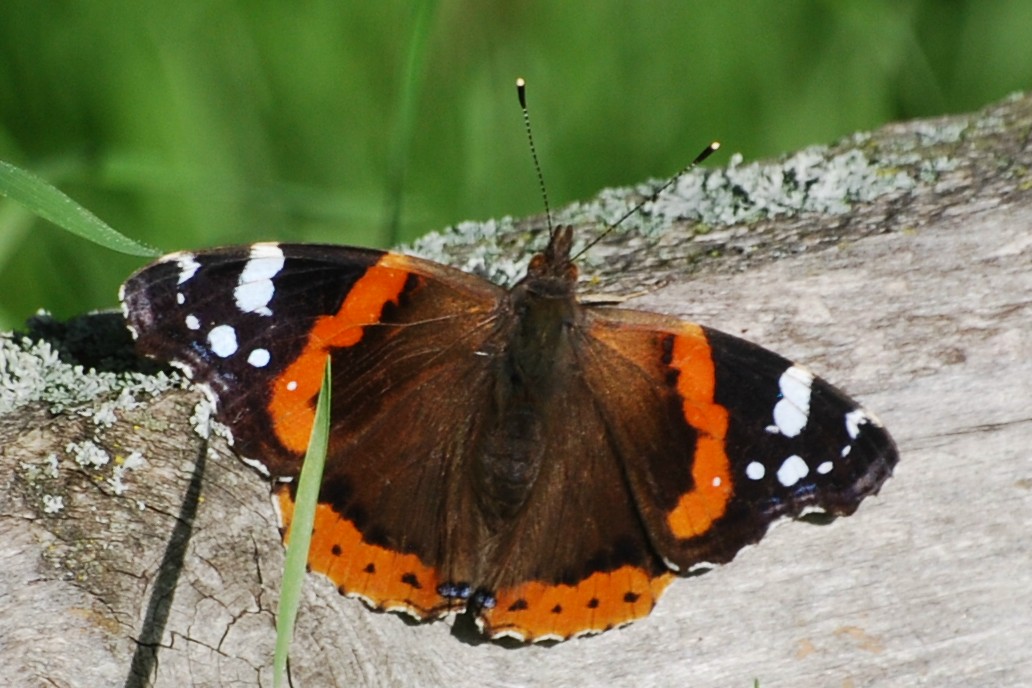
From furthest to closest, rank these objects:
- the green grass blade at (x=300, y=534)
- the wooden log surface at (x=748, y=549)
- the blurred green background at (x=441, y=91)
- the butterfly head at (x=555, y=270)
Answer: the blurred green background at (x=441, y=91), the butterfly head at (x=555, y=270), the wooden log surface at (x=748, y=549), the green grass blade at (x=300, y=534)

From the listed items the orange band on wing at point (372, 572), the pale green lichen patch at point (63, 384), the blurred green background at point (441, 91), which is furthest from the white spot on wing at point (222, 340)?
the blurred green background at point (441, 91)

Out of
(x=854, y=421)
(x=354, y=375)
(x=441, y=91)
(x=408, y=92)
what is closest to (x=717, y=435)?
(x=854, y=421)

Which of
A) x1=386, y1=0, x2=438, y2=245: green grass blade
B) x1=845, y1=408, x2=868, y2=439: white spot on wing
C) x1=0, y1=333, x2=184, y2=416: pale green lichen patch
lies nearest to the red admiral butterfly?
x1=845, y1=408, x2=868, y2=439: white spot on wing

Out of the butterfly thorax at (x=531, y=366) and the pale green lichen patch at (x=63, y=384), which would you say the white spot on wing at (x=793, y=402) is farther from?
the pale green lichen patch at (x=63, y=384)

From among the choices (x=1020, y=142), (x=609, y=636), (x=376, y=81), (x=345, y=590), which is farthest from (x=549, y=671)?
(x=376, y=81)

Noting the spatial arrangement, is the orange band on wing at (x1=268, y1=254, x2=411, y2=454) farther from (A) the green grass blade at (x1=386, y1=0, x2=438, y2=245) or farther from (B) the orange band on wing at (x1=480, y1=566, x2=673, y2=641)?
(A) the green grass blade at (x1=386, y1=0, x2=438, y2=245)

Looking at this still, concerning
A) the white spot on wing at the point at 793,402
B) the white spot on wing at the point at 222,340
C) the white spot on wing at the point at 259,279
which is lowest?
the white spot on wing at the point at 793,402
